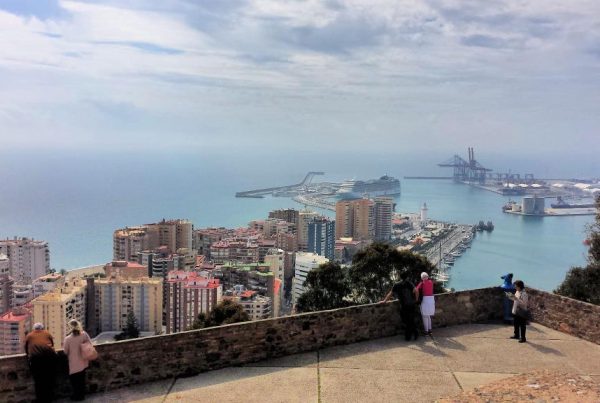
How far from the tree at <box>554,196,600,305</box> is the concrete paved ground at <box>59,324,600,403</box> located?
5.77 m

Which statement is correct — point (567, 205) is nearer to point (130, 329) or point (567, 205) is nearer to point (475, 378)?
point (130, 329)

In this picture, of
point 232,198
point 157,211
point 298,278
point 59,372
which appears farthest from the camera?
point 232,198

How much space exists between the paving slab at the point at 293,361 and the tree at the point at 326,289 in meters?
9.47

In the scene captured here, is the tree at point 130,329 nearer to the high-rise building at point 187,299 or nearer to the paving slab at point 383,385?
the high-rise building at point 187,299

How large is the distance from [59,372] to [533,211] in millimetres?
96412

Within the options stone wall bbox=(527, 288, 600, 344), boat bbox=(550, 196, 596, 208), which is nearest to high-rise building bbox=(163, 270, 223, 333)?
stone wall bbox=(527, 288, 600, 344)

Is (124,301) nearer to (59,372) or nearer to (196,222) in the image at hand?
(59,372)

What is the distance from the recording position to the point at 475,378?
4.40 m

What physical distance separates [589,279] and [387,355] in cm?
740

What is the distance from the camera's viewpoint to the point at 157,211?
4198 inches

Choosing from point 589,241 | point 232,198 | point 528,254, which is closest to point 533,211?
point 528,254

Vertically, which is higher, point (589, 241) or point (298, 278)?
point (589, 241)

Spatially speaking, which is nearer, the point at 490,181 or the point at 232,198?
the point at 232,198

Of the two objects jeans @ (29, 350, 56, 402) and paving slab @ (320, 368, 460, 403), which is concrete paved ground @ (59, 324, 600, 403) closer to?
paving slab @ (320, 368, 460, 403)
